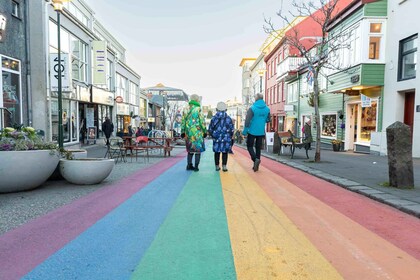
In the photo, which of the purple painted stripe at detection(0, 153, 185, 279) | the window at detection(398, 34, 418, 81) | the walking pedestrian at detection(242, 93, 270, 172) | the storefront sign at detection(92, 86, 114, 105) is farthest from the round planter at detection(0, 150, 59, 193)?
the storefront sign at detection(92, 86, 114, 105)

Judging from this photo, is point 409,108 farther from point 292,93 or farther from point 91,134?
point 292,93

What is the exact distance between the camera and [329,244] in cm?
316

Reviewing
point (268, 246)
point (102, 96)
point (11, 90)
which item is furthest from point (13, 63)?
point (268, 246)

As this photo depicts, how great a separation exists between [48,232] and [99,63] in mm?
18779

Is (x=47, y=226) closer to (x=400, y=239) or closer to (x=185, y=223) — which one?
(x=185, y=223)

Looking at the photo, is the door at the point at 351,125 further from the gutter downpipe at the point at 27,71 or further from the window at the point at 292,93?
the gutter downpipe at the point at 27,71

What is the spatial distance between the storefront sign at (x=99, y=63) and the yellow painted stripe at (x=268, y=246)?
58.3 feet

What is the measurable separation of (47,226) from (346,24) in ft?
57.8

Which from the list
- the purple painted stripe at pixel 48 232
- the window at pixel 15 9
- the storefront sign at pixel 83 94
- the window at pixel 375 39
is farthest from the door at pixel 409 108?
the window at pixel 15 9

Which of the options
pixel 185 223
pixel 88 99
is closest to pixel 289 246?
pixel 185 223

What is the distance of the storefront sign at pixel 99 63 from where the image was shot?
2045cm

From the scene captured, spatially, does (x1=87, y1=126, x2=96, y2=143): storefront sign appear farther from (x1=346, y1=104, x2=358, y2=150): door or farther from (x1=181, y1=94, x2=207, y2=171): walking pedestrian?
(x1=346, y1=104, x2=358, y2=150): door

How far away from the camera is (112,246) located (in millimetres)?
3033

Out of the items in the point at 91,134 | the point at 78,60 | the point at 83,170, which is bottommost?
the point at 83,170
